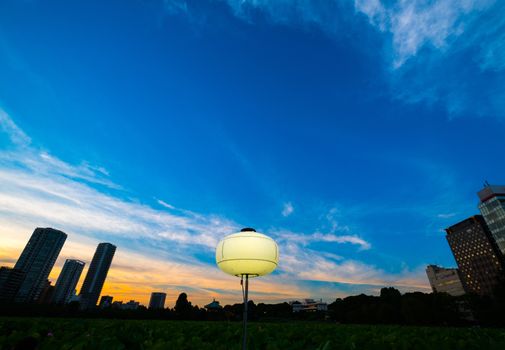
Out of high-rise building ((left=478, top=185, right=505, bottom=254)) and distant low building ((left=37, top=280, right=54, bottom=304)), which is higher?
high-rise building ((left=478, top=185, right=505, bottom=254))

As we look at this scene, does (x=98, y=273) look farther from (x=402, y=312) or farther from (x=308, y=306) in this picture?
(x=402, y=312)

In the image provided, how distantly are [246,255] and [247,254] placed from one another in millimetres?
21

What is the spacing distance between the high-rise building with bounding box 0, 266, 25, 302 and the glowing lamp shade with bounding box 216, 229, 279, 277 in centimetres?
19911

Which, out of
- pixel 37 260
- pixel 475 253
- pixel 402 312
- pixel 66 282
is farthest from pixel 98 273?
pixel 475 253

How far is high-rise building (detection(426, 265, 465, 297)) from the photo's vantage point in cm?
12961

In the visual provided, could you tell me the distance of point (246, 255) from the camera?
3260mm

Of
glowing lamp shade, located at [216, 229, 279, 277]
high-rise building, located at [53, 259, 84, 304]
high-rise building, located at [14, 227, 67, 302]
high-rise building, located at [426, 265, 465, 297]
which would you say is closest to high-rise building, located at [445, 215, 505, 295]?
high-rise building, located at [426, 265, 465, 297]

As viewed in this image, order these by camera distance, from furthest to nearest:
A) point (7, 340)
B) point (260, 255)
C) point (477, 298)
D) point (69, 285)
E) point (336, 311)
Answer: point (69, 285), point (336, 311), point (477, 298), point (260, 255), point (7, 340)

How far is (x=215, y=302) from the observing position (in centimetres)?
8981

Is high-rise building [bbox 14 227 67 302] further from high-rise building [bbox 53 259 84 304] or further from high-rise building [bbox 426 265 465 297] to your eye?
high-rise building [bbox 426 265 465 297]

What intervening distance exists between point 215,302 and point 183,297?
27.7 metres

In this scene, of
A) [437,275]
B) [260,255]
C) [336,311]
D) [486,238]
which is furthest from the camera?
[437,275]

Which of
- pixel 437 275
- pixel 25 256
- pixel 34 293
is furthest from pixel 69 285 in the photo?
pixel 437 275

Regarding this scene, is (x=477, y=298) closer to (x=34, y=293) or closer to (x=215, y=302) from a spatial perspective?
(x=215, y=302)
